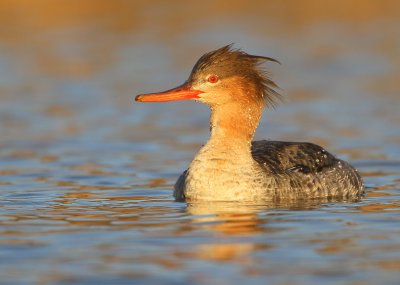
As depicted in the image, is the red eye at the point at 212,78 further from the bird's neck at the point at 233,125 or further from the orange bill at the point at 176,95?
the bird's neck at the point at 233,125

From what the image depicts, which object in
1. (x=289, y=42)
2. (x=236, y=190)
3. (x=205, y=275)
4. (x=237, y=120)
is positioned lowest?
(x=205, y=275)

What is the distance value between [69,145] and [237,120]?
16.9 feet

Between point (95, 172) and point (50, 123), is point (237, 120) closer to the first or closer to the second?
point (95, 172)

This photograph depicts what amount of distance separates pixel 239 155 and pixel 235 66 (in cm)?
104

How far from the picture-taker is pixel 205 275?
350 inches

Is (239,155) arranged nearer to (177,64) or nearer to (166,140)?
(166,140)

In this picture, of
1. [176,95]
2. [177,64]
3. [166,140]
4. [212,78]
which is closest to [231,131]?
[212,78]

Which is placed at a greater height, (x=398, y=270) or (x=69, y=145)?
(x=69, y=145)

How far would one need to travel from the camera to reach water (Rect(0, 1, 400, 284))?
9422mm

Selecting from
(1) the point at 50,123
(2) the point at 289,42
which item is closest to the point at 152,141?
(1) the point at 50,123

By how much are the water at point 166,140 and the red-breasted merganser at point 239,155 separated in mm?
320

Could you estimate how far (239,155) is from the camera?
12648 millimetres

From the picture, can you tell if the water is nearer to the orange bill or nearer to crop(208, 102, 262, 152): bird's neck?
crop(208, 102, 262, 152): bird's neck

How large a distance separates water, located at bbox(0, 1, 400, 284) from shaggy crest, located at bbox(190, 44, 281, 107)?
1507 millimetres
